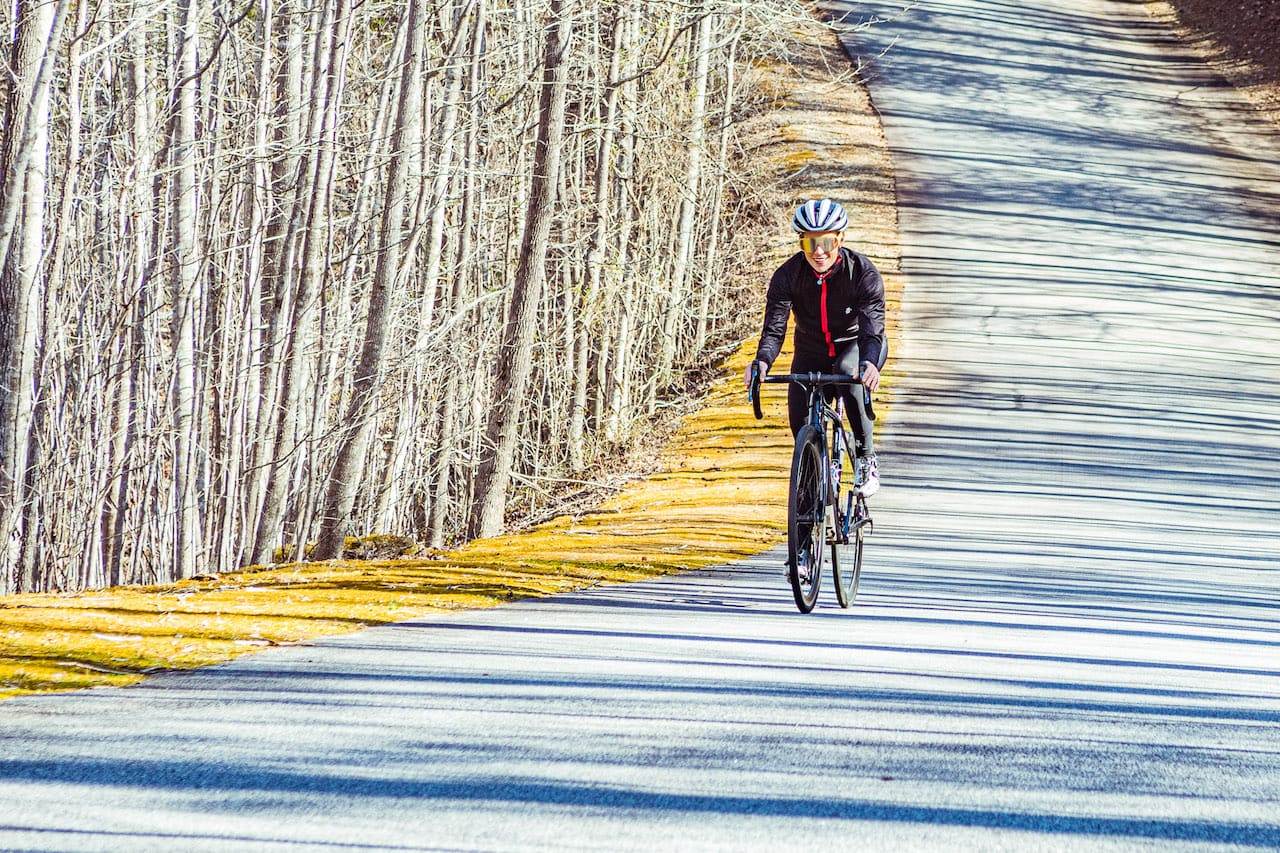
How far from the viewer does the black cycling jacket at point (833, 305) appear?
7.86m

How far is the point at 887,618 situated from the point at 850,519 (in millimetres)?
619

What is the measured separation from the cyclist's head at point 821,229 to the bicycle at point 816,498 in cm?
65

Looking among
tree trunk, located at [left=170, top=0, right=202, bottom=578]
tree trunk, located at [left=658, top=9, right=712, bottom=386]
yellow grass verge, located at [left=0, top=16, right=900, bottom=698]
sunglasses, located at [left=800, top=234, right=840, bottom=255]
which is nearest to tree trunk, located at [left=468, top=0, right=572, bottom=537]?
yellow grass verge, located at [left=0, top=16, right=900, bottom=698]

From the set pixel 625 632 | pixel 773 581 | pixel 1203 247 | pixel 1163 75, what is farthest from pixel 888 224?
pixel 625 632

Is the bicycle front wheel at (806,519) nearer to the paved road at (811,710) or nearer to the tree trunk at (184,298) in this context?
the paved road at (811,710)

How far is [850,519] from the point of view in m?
8.38

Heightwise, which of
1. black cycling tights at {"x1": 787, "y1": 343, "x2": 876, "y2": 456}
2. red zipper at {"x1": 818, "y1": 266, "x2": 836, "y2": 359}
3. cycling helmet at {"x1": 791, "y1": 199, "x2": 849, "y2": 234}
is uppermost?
cycling helmet at {"x1": 791, "y1": 199, "x2": 849, "y2": 234}

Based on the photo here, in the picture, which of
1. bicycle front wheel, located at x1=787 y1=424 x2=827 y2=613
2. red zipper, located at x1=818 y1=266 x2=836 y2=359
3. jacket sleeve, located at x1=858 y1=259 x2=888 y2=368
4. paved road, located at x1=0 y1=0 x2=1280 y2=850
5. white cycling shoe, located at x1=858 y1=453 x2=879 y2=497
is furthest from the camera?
white cycling shoe, located at x1=858 y1=453 x2=879 y2=497

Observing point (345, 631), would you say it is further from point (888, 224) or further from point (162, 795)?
point (888, 224)

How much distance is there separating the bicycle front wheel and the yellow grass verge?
1675mm

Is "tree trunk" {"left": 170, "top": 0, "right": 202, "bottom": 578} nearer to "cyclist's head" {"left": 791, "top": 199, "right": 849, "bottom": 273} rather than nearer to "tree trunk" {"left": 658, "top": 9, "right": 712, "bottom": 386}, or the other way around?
"tree trunk" {"left": 658, "top": 9, "right": 712, "bottom": 386}

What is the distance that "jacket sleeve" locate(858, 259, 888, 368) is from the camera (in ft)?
25.7

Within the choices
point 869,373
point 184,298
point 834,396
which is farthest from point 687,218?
point 869,373

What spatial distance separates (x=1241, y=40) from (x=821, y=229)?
115 feet
